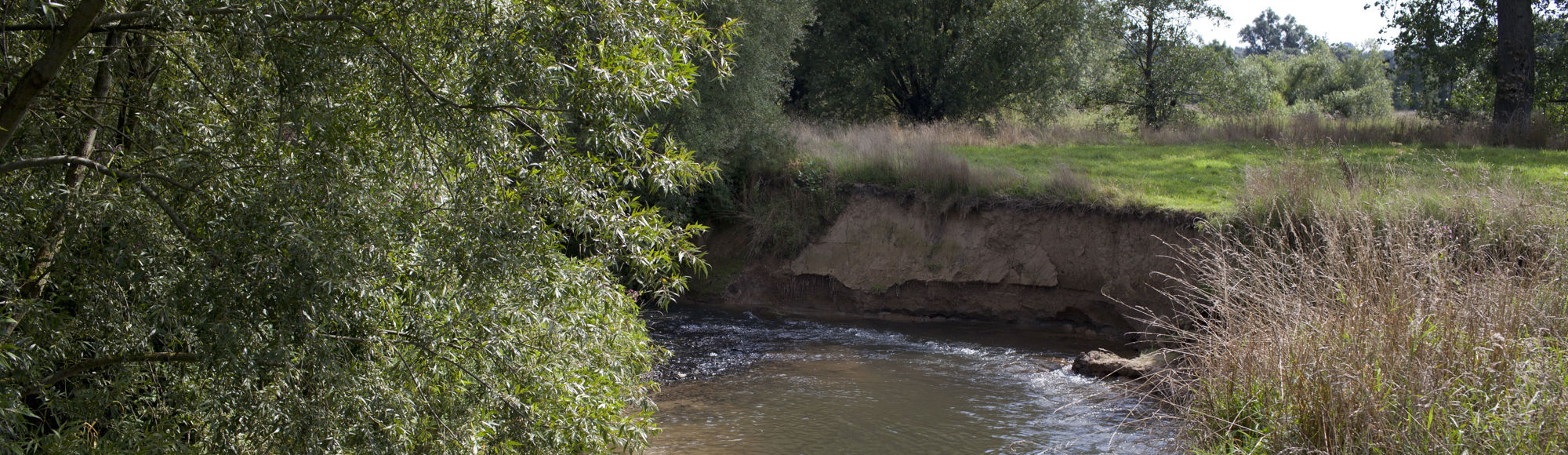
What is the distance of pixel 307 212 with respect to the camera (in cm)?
356

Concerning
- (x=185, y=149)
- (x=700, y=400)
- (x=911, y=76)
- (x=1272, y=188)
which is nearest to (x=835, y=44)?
(x=911, y=76)

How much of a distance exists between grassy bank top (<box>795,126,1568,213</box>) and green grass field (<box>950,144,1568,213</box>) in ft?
0.08

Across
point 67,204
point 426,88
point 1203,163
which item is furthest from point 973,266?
point 67,204

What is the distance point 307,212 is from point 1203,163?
13.8 m

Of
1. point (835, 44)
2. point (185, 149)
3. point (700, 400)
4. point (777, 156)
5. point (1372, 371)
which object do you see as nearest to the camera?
point (185, 149)

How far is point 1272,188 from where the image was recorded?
34.0 ft

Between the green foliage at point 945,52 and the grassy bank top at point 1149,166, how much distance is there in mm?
3413

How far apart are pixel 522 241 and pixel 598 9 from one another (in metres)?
1.10

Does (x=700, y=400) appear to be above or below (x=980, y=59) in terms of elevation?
below

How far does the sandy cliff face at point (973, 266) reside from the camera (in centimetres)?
1237

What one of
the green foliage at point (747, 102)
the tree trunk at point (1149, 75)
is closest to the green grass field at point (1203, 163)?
the green foliage at point (747, 102)

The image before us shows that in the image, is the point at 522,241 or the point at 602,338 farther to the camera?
the point at 602,338

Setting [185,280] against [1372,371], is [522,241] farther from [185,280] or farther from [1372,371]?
[1372,371]

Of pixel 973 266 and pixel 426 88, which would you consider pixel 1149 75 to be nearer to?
pixel 973 266
